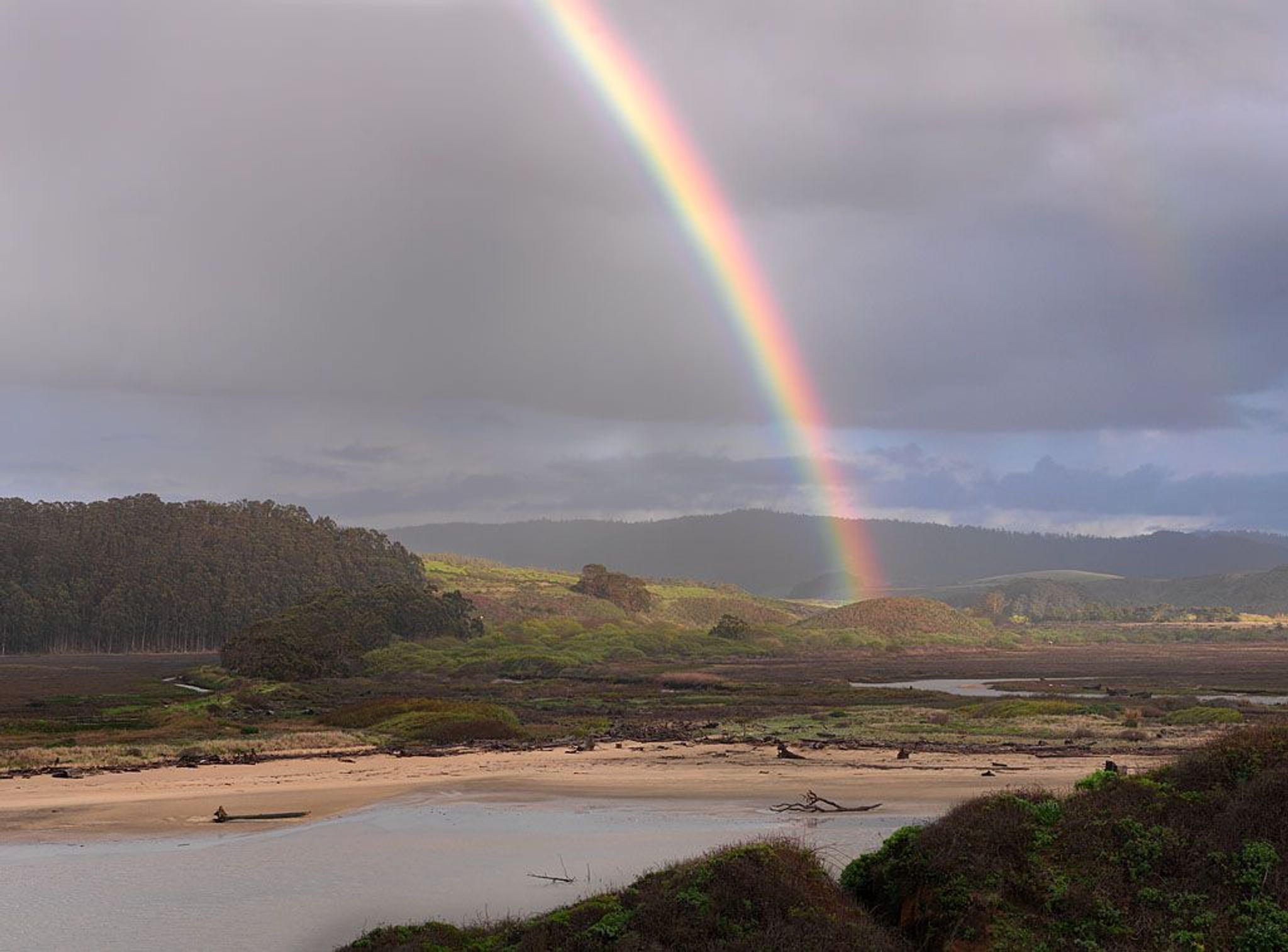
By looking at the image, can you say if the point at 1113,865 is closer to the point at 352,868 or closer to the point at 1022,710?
the point at 352,868

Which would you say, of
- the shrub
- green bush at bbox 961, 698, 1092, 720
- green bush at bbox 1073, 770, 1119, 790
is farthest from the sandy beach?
the shrub

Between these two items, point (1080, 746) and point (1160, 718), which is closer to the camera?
point (1080, 746)

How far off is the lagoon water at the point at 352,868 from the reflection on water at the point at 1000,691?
51.1 m

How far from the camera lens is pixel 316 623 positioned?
115750 millimetres

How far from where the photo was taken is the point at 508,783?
129 feet

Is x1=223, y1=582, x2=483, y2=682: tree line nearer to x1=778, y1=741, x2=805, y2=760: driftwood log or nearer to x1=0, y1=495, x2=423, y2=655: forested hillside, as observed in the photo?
x1=0, y1=495, x2=423, y2=655: forested hillside

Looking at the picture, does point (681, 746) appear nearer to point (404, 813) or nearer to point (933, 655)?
point (404, 813)

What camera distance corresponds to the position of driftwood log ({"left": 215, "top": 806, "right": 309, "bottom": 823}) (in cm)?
3181

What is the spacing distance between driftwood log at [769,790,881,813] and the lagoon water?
0.75 m

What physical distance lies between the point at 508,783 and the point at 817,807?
12688mm

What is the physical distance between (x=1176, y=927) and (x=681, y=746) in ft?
112

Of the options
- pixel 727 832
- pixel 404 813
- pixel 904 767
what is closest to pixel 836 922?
pixel 727 832

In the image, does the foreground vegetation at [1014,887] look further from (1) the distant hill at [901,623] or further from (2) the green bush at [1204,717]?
(1) the distant hill at [901,623]

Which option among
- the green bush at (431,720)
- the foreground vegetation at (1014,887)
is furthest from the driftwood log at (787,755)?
the foreground vegetation at (1014,887)
